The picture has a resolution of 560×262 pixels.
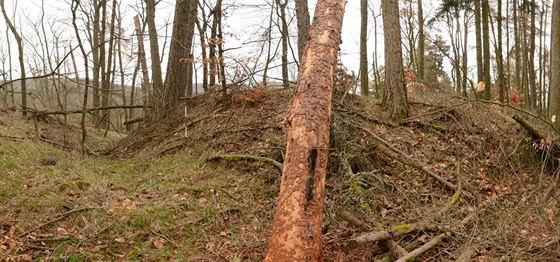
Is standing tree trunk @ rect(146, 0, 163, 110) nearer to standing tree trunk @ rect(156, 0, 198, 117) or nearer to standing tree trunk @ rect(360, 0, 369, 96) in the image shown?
standing tree trunk @ rect(156, 0, 198, 117)

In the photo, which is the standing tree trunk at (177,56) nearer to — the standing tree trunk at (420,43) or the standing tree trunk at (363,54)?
the standing tree trunk at (363,54)

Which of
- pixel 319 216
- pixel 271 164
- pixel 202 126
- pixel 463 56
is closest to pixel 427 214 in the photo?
pixel 319 216

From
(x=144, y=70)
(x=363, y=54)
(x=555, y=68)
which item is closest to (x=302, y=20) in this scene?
(x=555, y=68)

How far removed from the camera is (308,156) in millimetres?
3617

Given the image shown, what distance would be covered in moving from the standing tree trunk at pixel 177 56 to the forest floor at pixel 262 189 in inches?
30.3

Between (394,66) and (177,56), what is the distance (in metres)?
4.64

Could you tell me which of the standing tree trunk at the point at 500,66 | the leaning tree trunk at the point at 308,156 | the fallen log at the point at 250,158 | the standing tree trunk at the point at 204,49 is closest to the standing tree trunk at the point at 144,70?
the standing tree trunk at the point at 204,49

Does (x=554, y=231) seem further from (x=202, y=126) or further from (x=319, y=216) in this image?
(x=202, y=126)

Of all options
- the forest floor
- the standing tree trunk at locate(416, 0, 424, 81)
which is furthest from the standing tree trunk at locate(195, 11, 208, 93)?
the standing tree trunk at locate(416, 0, 424, 81)

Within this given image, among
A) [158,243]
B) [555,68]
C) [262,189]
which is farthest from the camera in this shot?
[555,68]

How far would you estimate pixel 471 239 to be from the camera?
405 cm

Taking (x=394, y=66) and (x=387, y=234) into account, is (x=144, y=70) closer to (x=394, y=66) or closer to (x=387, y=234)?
(x=394, y=66)

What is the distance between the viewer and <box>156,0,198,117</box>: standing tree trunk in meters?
9.13

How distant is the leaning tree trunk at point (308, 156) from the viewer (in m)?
3.30
